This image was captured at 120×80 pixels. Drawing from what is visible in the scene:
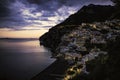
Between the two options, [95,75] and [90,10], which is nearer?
[95,75]

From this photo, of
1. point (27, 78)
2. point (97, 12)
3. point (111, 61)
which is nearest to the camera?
point (111, 61)

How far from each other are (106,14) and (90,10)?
66.0 ft

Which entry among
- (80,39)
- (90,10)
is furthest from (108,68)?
(90,10)

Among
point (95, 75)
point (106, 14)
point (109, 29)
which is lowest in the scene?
point (95, 75)

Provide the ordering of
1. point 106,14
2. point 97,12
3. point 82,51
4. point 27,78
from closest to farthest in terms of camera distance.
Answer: point 27,78 < point 82,51 < point 106,14 < point 97,12

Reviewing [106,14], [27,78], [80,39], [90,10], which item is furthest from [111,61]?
[90,10]

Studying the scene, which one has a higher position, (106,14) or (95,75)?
(106,14)

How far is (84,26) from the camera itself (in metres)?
113

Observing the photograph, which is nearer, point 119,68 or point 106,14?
point 119,68

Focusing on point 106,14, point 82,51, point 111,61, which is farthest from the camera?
point 106,14

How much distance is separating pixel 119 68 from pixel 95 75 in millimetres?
2956

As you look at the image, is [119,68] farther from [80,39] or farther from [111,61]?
[80,39]

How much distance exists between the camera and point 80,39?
93000 millimetres

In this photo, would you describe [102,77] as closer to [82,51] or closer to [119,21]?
[82,51]
